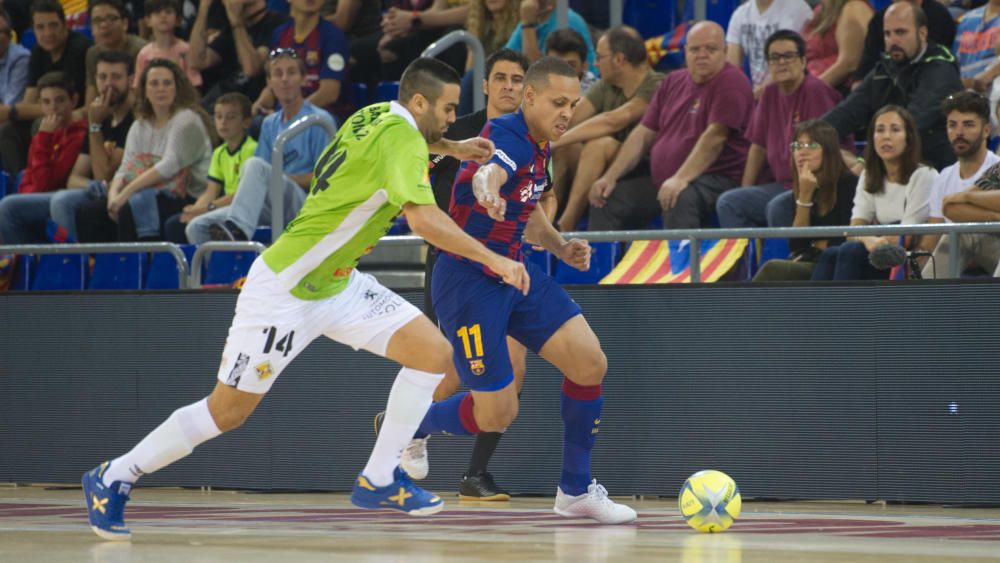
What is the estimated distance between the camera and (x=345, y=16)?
15.5 m

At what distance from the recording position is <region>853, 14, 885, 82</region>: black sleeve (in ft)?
38.4

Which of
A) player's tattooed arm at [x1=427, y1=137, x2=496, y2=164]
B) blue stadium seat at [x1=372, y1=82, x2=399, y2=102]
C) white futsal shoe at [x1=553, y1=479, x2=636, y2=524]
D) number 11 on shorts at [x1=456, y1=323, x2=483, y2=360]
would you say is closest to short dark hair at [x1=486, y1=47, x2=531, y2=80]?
player's tattooed arm at [x1=427, y1=137, x2=496, y2=164]

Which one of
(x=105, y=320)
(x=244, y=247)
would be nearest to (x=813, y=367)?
(x=244, y=247)

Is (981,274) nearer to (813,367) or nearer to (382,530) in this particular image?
(813,367)

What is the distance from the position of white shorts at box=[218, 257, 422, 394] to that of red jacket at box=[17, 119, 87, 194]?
7622 mm

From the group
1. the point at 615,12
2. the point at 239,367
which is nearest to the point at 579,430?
the point at 239,367

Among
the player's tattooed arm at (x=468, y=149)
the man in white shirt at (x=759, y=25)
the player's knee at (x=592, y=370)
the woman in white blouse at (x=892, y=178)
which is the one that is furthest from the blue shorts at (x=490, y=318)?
the man in white shirt at (x=759, y=25)

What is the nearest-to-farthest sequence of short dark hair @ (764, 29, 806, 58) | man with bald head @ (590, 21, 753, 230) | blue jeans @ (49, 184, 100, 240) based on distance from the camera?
short dark hair @ (764, 29, 806, 58), man with bald head @ (590, 21, 753, 230), blue jeans @ (49, 184, 100, 240)

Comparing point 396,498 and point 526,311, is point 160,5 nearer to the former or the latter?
point 526,311

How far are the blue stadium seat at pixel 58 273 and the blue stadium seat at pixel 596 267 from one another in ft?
13.2

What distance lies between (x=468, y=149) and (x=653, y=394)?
2588mm

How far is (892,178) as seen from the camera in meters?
10.0

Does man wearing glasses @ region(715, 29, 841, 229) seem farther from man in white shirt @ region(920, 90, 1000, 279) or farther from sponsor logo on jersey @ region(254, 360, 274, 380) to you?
sponsor logo on jersey @ region(254, 360, 274, 380)

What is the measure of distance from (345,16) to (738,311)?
7160 millimetres
